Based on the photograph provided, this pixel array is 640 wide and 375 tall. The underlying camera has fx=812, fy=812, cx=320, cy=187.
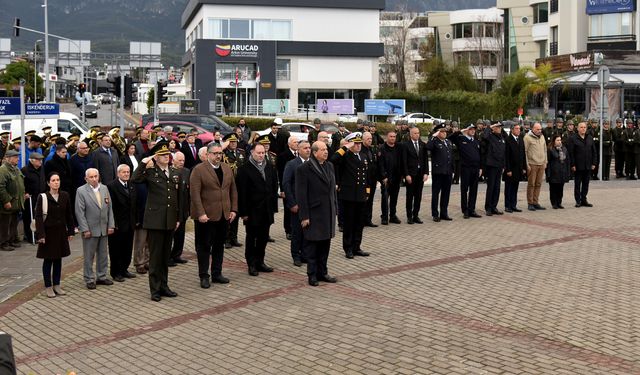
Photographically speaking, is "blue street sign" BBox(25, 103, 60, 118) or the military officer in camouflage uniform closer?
the military officer in camouflage uniform

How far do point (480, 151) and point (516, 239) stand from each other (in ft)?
13.1

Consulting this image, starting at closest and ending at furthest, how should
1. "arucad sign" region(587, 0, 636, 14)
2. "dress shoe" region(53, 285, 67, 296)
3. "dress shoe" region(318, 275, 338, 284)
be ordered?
"dress shoe" region(53, 285, 67, 296) < "dress shoe" region(318, 275, 338, 284) < "arucad sign" region(587, 0, 636, 14)

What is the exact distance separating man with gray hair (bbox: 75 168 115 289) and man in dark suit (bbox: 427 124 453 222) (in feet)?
25.4

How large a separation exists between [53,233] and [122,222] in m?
1.12

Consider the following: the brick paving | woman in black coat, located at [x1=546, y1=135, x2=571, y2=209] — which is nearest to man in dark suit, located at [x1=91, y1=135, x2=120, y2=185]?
the brick paving

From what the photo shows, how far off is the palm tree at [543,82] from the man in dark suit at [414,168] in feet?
129

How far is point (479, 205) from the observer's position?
19.7 meters

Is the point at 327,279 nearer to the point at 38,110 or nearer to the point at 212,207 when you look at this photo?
Answer: the point at 212,207

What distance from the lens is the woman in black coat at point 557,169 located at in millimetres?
18812

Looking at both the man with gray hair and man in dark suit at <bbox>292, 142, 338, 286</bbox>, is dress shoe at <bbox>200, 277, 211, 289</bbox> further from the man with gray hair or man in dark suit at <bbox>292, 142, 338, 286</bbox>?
the man with gray hair

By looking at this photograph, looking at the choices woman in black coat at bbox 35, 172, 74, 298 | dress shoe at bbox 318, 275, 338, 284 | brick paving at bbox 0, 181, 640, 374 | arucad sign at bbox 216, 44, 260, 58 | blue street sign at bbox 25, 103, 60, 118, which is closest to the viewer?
brick paving at bbox 0, 181, 640, 374

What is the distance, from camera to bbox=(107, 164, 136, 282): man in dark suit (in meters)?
11.6

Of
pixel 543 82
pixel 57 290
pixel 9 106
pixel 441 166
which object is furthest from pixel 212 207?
pixel 543 82

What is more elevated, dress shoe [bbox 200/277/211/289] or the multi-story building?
the multi-story building
